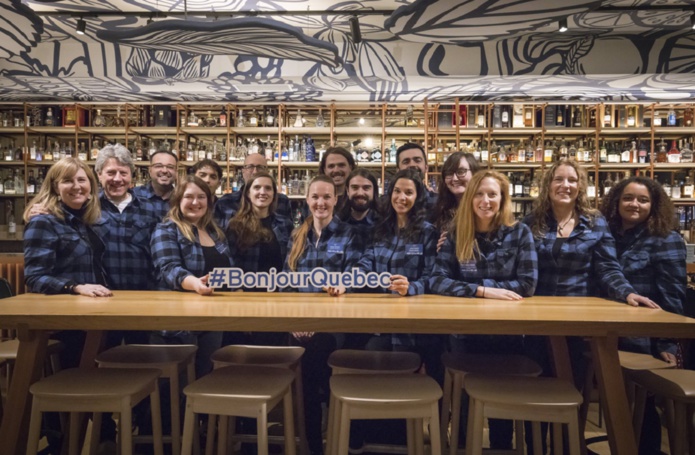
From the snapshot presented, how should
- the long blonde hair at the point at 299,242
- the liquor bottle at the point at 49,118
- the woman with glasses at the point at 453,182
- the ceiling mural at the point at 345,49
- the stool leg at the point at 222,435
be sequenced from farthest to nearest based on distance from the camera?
the liquor bottle at the point at 49,118, the woman with glasses at the point at 453,182, the long blonde hair at the point at 299,242, the ceiling mural at the point at 345,49, the stool leg at the point at 222,435

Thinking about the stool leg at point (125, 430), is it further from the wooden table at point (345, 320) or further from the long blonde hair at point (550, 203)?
the long blonde hair at point (550, 203)

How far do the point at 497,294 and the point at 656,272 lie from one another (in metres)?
0.92

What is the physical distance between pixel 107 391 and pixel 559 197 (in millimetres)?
2142

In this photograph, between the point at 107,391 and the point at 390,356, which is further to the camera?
the point at 390,356

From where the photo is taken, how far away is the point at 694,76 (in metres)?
4.12

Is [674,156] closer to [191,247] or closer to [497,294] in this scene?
[497,294]

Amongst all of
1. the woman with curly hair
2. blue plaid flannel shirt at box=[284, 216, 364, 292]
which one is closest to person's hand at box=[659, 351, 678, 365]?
the woman with curly hair

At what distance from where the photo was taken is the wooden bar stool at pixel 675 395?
1918mm

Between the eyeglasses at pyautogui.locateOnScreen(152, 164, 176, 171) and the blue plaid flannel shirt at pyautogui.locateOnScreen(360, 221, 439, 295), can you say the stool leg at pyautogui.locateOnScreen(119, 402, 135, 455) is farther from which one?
the eyeglasses at pyautogui.locateOnScreen(152, 164, 176, 171)

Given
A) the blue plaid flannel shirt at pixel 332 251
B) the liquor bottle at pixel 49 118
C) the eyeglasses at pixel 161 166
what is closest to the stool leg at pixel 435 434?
the blue plaid flannel shirt at pixel 332 251

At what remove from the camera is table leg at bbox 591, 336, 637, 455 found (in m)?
1.85

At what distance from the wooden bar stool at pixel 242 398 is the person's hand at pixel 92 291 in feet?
2.23

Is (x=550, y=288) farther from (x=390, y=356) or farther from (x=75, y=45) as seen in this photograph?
(x=75, y=45)

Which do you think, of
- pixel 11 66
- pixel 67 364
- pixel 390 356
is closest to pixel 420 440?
pixel 390 356
